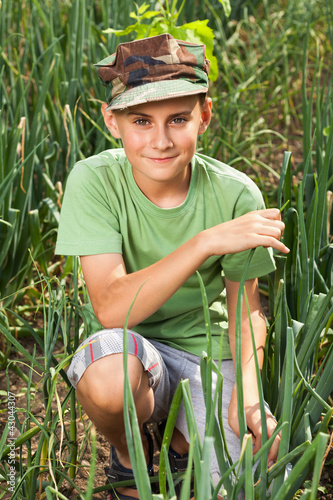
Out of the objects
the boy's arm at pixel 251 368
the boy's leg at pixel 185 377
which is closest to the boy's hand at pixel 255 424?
the boy's arm at pixel 251 368

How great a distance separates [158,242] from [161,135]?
26cm

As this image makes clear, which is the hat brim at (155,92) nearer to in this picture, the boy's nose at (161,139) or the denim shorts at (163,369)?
the boy's nose at (161,139)

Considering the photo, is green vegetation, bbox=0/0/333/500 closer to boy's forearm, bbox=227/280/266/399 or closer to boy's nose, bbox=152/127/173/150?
boy's forearm, bbox=227/280/266/399

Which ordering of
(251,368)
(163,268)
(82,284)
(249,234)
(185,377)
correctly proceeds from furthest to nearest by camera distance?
1. (82,284)
2. (185,377)
3. (251,368)
4. (163,268)
5. (249,234)

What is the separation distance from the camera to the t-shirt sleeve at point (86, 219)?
4.58 feet

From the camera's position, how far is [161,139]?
51.5 inches

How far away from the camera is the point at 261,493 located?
3.47 ft

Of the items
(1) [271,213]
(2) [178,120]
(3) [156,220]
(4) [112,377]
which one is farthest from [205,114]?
(4) [112,377]

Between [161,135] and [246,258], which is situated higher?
[161,135]

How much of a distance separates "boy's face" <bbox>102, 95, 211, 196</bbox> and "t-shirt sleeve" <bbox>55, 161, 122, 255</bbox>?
12cm

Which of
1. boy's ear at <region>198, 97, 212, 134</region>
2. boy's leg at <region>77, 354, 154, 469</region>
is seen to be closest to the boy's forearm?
boy's leg at <region>77, 354, 154, 469</region>

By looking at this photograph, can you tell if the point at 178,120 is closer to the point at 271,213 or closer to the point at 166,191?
the point at 166,191

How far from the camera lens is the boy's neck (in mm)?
1446

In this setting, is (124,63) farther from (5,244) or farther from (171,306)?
(5,244)
